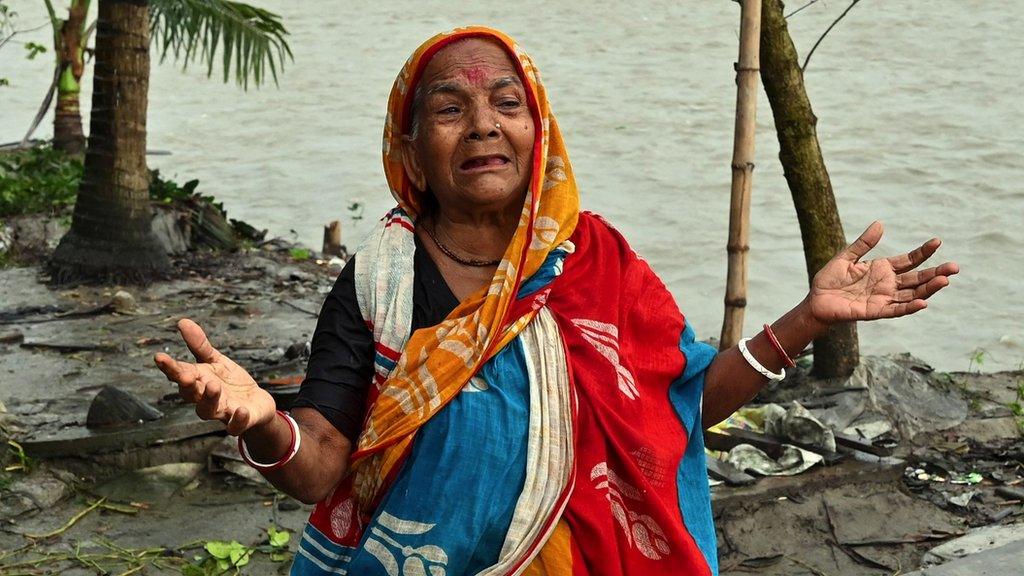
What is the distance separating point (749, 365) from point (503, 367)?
0.55 m

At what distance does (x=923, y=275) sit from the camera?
2480 mm

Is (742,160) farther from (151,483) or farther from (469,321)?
(469,321)

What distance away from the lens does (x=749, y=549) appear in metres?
4.31

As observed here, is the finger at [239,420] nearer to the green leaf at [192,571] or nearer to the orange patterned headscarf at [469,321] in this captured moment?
the orange patterned headscarf at [469,321]

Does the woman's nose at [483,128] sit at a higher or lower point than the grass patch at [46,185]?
higher

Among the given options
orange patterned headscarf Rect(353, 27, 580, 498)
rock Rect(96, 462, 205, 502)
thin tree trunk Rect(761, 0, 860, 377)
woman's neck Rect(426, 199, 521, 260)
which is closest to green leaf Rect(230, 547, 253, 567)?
rock Rect(96, 462, 205, 502)

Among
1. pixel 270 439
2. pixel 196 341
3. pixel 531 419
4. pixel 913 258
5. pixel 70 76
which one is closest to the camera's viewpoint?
pixel 196 341

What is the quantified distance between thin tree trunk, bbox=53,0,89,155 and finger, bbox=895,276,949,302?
8833 mm

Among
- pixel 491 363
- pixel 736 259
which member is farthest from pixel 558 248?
pixel 736 259

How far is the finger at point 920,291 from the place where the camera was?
2449mm

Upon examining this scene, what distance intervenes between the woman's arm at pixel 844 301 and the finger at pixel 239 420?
1.04 metres

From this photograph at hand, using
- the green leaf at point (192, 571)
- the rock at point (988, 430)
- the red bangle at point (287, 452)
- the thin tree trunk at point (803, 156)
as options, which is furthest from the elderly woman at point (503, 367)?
the rock at point (988, 430)

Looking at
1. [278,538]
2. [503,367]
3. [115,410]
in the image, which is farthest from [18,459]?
[503,367]

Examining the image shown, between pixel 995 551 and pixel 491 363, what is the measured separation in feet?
6.87
